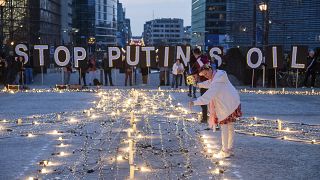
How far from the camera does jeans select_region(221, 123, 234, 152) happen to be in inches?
408

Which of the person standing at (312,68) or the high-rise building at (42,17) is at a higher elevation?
the high-rise building at (42,17)

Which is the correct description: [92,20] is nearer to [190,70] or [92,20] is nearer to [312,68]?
[312,68]

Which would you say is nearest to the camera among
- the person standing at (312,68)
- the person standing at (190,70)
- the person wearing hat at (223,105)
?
the person wearing hat at (223,105)

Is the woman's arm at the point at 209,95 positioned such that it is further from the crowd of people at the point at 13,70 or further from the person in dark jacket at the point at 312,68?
the person in dark jacket at the point at 312,68

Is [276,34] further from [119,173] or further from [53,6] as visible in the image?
[119,173]

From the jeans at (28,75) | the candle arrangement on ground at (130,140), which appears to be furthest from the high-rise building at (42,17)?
the candle arrangement on ground at (130,140)

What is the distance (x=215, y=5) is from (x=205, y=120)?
14545 cm

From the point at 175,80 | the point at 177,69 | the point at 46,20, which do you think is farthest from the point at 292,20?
the point at 177,69

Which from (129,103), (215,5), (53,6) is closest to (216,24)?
(215,5)

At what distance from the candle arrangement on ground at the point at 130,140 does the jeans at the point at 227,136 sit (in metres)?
0.27

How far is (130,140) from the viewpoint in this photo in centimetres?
842

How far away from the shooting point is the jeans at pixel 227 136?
10.4m

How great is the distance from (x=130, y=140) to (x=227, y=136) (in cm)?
257

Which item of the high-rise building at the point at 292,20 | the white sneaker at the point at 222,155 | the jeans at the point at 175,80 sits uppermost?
the high-rise building at the point at 292,20
